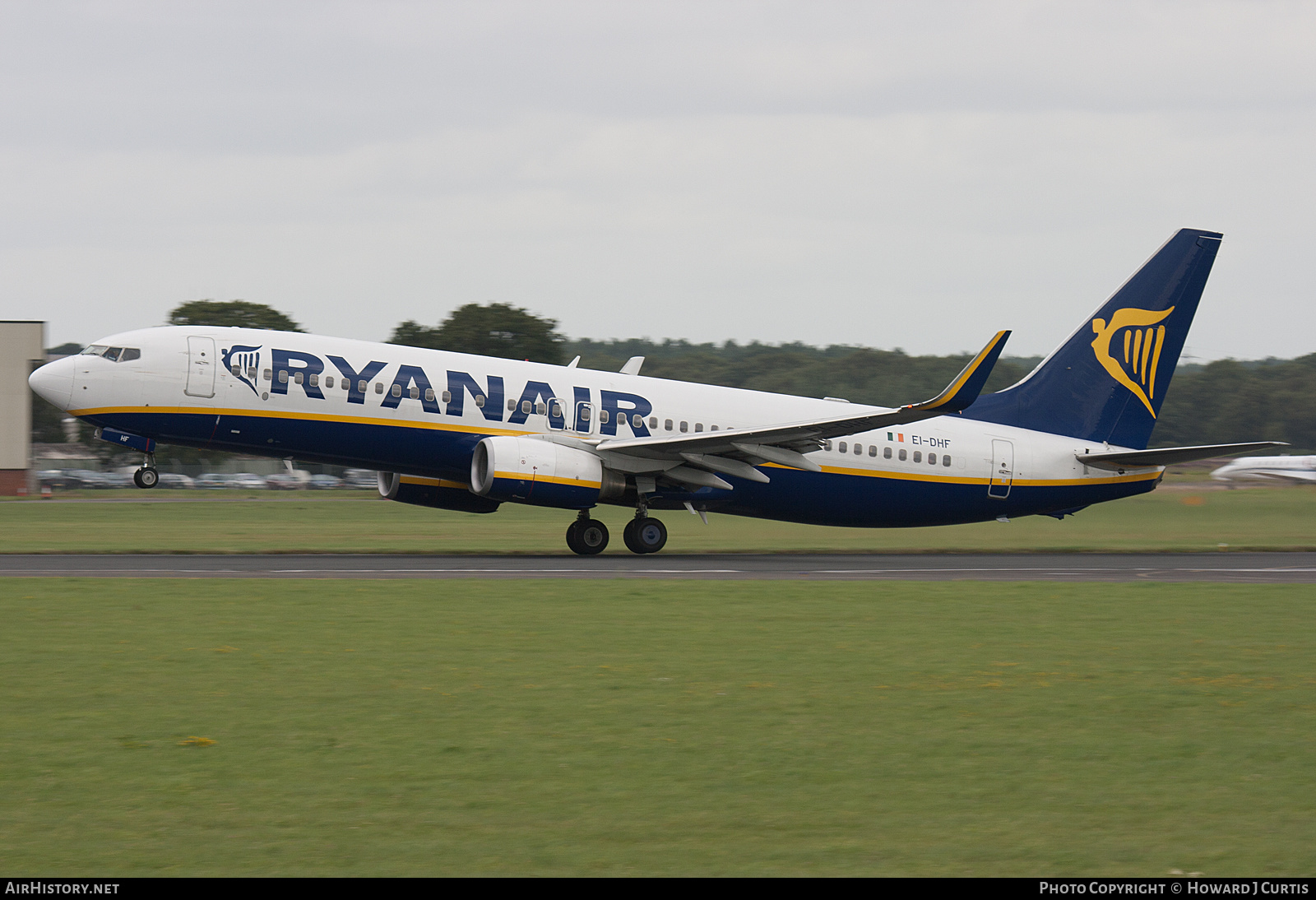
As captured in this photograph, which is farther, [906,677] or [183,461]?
[183,461]

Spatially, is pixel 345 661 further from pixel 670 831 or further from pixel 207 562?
pixel 207 562

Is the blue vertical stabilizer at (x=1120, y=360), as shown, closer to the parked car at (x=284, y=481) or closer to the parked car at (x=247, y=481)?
the parked car at (x=247, y=481)

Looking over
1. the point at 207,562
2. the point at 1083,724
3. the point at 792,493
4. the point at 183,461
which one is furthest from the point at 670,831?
the point at 183,461

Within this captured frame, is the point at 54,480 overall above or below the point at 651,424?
below

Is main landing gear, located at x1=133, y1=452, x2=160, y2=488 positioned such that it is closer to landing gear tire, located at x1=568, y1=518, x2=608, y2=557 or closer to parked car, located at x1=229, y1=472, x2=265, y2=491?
landing gear tire, located at x1=568, y1=518, x2=608, y2=557

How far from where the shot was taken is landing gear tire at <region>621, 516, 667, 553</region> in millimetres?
28625

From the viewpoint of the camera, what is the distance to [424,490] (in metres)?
29.2

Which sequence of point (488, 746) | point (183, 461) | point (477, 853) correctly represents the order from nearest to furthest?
point (477, 853), point (488, 746), point (183, 461)

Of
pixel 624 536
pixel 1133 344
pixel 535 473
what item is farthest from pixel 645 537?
pixel 1133 344

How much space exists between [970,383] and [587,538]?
921 cm

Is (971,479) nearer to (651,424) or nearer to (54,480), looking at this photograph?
(651,424)

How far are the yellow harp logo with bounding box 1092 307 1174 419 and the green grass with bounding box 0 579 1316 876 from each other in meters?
16.8

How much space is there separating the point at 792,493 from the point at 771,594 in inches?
421

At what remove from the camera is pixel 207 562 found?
24297 millimetres
